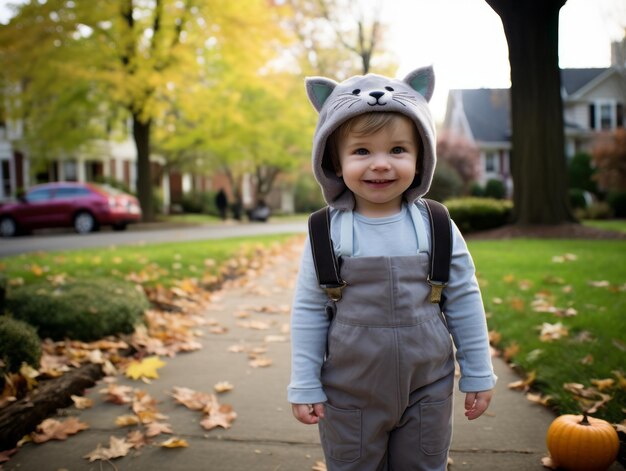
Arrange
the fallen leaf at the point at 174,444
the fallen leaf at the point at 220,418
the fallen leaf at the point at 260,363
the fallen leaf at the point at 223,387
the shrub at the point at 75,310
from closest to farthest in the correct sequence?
1. the fallen leaf at the point at 174,444
2. the fallen leaf at the point at 220,418
3. the fallen leaf at the point at 223,387
4. the fallen leaf at the point at 260,363
5. the shrub at the point at 75,310

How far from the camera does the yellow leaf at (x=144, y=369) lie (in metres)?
3.75

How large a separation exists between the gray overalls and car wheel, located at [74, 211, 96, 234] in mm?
16739

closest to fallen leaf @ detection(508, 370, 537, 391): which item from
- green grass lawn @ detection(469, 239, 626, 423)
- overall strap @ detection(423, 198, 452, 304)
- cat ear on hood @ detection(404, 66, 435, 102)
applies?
green grass lawn @ detection(469, 239, 626, 423)

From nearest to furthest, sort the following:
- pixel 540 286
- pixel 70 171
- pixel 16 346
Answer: pixel 16 346
pixel 540 286
pixel 70 171

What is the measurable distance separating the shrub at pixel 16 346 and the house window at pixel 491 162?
34719mm

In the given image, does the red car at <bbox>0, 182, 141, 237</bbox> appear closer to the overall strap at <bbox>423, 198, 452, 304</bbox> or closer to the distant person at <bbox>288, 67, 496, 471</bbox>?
the distant person at <bbox>288, 67, 496, 471</bbox>

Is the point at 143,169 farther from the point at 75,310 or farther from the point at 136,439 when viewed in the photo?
the point at 136,439

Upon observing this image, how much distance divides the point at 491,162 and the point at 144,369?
1361 inches

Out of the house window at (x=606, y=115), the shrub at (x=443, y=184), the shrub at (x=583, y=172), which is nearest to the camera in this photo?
the shrub at (x=443, y=184)

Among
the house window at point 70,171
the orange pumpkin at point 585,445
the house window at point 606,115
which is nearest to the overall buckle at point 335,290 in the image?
the orange pumpkin at point 585,445

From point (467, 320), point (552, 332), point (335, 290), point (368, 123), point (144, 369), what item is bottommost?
point (144, 369)

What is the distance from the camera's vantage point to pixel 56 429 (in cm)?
289

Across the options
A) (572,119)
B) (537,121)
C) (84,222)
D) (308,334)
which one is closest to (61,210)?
Answer: (84,222)

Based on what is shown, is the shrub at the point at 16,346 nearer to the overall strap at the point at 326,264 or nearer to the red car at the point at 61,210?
the overall strap at the point at 326,264
